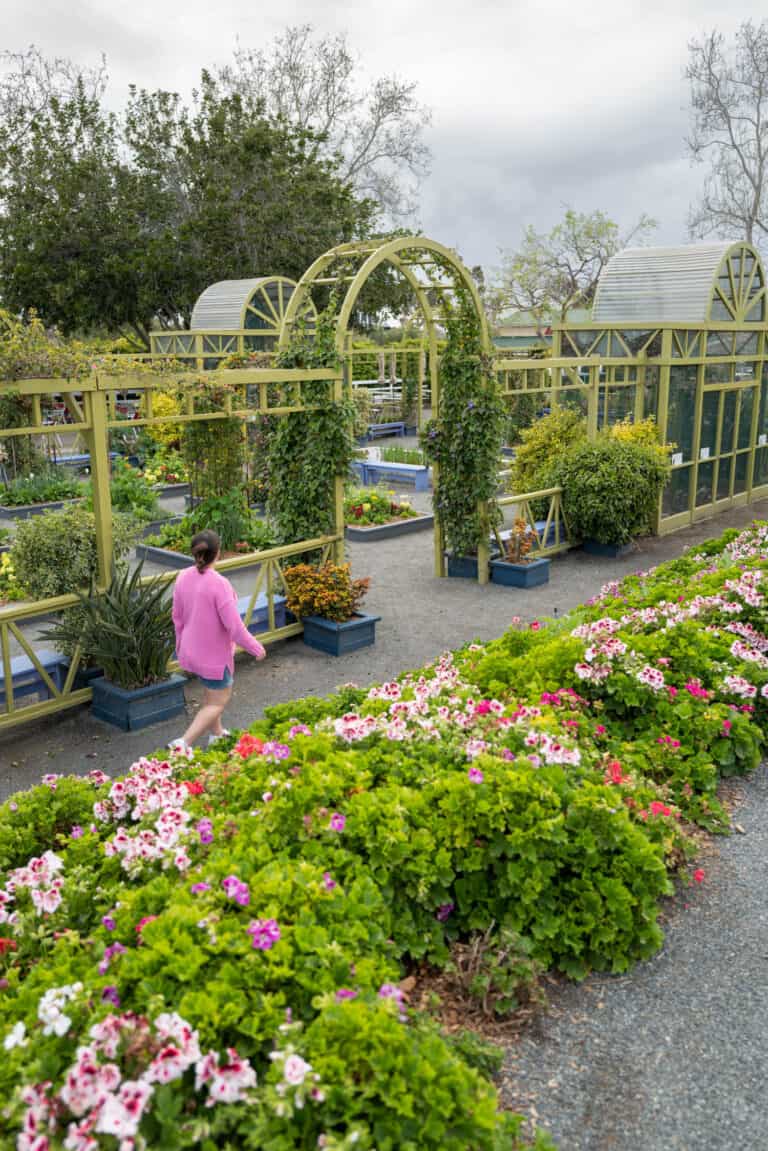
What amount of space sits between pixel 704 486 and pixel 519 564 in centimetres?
503

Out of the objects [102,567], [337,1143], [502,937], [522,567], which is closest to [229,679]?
[102,567]

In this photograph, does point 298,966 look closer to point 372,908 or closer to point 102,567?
point 372,908

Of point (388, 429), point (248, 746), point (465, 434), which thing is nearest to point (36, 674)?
point (248, 746)

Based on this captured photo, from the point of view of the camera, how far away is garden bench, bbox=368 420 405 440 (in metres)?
24.6

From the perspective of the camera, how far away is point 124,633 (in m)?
6.48

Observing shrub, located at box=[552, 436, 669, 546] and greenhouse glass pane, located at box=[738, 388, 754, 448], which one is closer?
shrub, located at box=[552, 436, 669, 546]

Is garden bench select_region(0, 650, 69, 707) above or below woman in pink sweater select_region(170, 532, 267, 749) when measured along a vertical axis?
below

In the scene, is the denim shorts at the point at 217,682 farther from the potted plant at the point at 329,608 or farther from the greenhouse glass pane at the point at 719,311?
the greenhouse glass pane at the point at 719,311

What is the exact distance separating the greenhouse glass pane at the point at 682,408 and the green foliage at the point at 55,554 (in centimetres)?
837

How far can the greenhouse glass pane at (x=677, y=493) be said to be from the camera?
13063 mm

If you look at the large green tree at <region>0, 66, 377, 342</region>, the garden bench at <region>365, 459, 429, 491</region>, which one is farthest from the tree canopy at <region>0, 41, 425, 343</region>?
the garden bench at <region>365, 459, 429, 491</region>

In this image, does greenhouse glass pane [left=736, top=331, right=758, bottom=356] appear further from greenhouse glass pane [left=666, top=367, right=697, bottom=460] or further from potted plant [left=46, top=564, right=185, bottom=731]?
potted plant [left=46, top=564, right=185, bottom=731]

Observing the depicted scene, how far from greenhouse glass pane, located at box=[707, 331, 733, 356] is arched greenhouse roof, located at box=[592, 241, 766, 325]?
204mm

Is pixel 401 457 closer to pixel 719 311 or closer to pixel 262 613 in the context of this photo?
pixel 719 311
